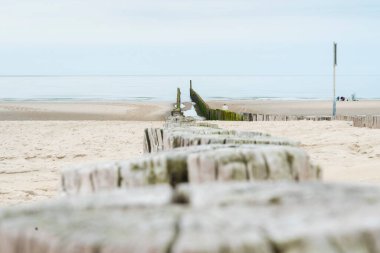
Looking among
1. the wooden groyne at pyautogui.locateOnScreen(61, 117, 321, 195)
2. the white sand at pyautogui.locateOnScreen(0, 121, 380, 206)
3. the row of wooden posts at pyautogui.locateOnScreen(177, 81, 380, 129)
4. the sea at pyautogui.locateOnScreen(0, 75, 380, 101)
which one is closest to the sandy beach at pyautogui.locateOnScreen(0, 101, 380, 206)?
the white sand at pyautogui.locateOnScreen(0, 121, 380, 206)

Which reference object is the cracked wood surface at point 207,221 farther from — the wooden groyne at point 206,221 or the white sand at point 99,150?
the white sand at point 99,150

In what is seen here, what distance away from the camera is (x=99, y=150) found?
11.7 m

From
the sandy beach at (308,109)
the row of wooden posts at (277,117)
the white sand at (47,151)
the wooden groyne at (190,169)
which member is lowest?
the sandy beach at (308,109)

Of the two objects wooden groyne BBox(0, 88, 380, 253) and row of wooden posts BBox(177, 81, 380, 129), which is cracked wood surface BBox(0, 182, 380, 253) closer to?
wooden groyne BBox(0, 88, 380, 253)

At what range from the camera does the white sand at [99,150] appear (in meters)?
7.18

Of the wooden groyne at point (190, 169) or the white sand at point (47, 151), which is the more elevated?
the wooden groyne at point (190, 169)

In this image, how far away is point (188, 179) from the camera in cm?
178

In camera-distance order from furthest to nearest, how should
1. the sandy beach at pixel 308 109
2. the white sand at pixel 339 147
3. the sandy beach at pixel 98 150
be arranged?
1. the sandy beach at pixel 308 109
2. the sandy beach at pixel 98 150
3. the white sand at pixel 339 147

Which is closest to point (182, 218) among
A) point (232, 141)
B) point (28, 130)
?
point (232, 141)

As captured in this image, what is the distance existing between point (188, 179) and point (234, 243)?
86 centimetres

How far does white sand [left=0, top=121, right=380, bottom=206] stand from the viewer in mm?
7178

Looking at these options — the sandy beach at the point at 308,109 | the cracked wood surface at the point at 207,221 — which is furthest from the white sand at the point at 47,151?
the sandy beach at the point at 308,109

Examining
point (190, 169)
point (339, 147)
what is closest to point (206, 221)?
point (190, 169)

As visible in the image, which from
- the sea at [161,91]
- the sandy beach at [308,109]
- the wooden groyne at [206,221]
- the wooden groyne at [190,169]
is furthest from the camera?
the sea at [161,91]
